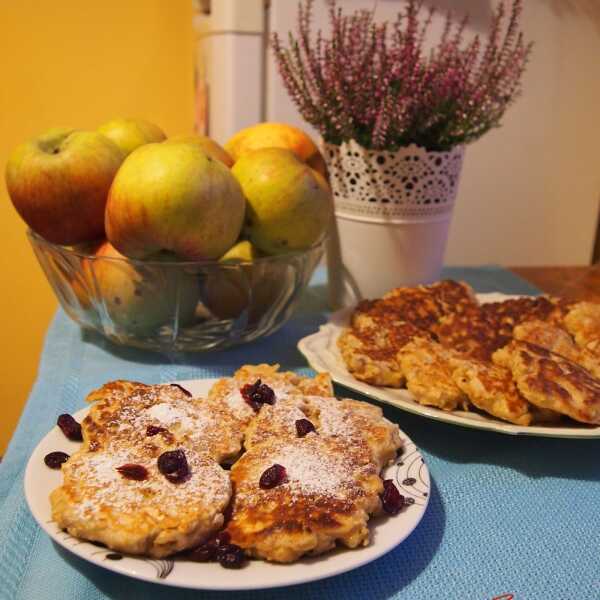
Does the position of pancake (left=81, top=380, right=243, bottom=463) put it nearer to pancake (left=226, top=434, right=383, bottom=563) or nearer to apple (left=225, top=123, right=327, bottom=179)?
pancake (left=226, top=434, right=383, bottom=563)

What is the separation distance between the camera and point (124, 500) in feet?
2.06

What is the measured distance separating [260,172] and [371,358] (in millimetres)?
393

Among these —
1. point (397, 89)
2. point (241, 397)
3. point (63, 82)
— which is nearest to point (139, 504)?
point (241, 397)

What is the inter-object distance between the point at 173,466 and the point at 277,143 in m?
0.80

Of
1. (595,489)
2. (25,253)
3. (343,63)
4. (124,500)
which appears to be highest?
(343,63)

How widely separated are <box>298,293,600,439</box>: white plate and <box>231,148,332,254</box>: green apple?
179mm

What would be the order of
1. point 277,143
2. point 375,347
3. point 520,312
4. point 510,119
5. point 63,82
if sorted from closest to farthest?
point 375,347
point 520,312
point 277,143
point 510,119
point 63,82

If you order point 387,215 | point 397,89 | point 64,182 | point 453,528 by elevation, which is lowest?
point 453,528

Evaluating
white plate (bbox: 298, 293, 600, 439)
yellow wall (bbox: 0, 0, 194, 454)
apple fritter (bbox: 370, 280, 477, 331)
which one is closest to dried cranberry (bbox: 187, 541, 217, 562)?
white plate (bbox: 298, 293, 600, 439)

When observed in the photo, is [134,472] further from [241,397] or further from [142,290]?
[142,290]

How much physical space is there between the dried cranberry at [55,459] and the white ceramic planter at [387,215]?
81 centimetres

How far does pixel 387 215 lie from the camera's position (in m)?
1.32

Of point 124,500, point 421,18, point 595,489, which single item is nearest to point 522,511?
point 595,489

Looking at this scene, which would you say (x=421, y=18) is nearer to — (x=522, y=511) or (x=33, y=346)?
(x=522, y=511)
